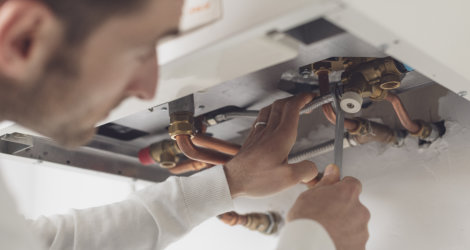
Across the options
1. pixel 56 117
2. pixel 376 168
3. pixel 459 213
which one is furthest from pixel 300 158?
pixel 56 117

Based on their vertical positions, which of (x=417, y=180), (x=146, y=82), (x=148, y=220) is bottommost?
(x=417, y=180)

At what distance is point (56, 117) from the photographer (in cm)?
46

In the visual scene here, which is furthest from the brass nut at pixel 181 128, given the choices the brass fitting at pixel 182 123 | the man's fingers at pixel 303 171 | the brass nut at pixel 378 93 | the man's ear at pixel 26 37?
the man's ear at pixel 26 37

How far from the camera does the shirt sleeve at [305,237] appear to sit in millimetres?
582

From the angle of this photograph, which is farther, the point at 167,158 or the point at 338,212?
the point at 167,158

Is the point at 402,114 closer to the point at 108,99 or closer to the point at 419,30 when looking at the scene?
the point at 419,30

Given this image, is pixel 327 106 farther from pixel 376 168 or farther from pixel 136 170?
pixel 136 170

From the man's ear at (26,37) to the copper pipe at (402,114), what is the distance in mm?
508

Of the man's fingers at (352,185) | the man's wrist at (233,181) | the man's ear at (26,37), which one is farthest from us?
the man's wrist at (233,181)

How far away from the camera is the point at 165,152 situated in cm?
99

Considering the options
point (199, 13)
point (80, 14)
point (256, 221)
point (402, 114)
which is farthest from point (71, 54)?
point (256, 221)

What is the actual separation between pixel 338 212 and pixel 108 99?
0.30 meters

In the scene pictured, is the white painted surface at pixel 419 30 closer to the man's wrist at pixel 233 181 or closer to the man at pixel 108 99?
the man at pixel 108 99

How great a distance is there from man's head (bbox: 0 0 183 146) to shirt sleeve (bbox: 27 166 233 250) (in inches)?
12.5
